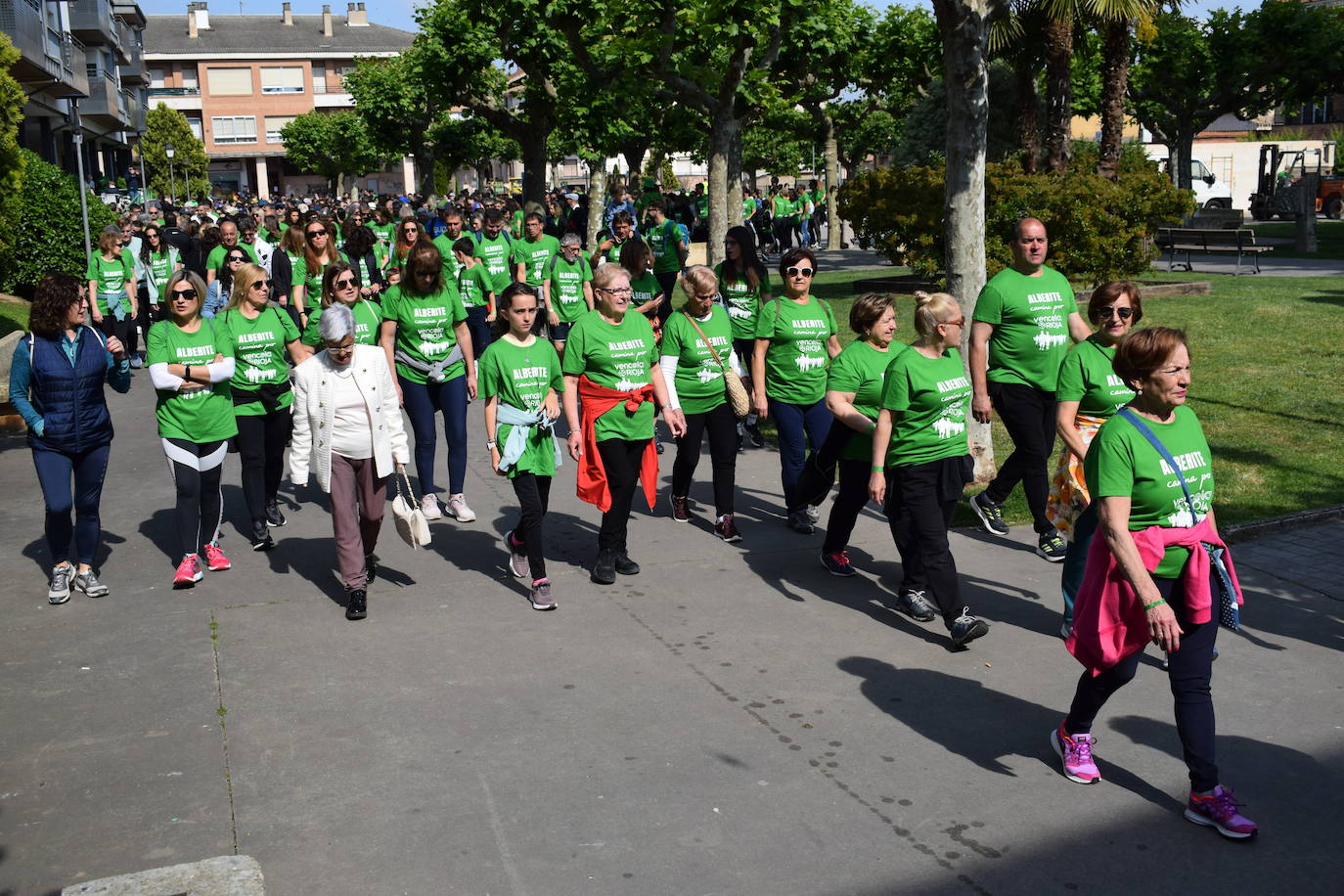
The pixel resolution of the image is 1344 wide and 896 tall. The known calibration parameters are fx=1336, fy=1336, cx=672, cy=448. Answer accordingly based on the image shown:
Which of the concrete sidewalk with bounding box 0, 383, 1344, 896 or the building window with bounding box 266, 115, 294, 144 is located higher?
the building window with bounding box 266, 115, 294, 144

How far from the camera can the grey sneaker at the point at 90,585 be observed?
727cm

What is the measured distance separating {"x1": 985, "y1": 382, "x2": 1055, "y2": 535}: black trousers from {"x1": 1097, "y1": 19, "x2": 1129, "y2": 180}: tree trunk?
15.2m

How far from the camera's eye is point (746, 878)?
4.18 meters

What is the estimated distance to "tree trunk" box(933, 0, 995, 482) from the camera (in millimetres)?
9281

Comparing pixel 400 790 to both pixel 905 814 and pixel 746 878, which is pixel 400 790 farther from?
pixel 905 814

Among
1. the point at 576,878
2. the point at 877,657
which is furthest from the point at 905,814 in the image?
the point at 877,657

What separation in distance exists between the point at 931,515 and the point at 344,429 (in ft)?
9.87

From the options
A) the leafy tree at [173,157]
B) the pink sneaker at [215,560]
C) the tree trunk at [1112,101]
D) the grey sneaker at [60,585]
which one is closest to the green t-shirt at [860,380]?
the pink sneaker at [215,560]

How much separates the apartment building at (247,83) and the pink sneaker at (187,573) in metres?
93.6

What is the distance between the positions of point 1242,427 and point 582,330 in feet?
19.7

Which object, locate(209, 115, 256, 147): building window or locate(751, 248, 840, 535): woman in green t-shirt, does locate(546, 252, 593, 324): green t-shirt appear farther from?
locate(209, 115, 256, 147): building window

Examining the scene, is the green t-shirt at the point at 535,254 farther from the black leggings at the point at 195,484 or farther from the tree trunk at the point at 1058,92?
the tree trunk at the point at 1058,92

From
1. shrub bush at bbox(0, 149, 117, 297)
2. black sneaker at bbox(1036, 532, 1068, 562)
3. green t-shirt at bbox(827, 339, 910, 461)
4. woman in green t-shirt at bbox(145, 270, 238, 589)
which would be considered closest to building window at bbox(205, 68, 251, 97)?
shrub bush at bbox(0, 149, 117, 297)

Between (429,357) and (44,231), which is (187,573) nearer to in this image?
(429,357)
